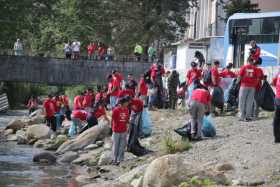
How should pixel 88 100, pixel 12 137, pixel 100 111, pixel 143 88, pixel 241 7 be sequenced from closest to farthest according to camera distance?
1. pixel 143 88
2. pixel 100 111
3. pixel 88 100
4. pixel 12 137
5. pixel 241 7

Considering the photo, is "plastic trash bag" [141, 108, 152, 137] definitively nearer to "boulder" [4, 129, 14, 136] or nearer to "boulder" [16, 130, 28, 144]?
"boulder" [16, 130, 28, 144]

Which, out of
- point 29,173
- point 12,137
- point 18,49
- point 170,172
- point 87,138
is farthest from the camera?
point 18,49

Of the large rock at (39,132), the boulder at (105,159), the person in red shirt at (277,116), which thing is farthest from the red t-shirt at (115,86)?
the person in red shirt at (277,116)

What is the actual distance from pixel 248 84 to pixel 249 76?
26cm

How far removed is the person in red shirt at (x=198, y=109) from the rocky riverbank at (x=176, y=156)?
1.50 ft

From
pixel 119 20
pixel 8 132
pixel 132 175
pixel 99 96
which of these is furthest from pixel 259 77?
pixel 119 20

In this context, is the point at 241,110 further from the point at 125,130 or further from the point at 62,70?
the point at 62,70

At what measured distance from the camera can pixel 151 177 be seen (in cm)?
1558

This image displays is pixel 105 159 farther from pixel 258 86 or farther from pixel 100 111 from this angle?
pixel 100 111

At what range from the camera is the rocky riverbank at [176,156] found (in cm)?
Answer: 1513

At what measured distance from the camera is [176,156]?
15562 mm

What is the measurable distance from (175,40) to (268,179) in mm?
50218

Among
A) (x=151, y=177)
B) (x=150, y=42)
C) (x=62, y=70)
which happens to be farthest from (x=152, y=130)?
(x=150, y=42)

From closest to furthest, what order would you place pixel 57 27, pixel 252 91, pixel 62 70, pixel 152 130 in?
1. pixel 252 91
2. pixel 152 130
3. pixel 62 70
4. pixel 57 27
